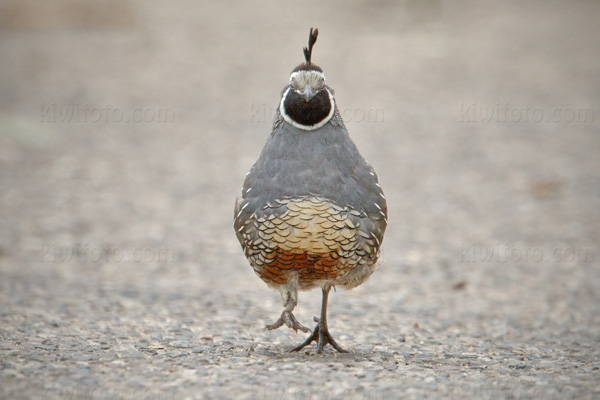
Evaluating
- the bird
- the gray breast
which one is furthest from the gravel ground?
the gray breast

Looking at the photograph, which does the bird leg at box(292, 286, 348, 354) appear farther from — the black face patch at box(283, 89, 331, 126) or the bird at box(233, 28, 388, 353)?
the black face patch at box(283, 89, 331, 126)

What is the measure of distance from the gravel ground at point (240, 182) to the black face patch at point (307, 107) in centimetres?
154

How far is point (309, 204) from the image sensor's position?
171 inches

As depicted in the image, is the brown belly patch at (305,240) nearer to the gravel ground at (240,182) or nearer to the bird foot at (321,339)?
the bird foot at (321,339)

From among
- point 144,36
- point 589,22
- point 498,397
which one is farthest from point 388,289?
point 589,22

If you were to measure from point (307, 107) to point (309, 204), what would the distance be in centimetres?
68

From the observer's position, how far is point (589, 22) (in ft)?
57.7

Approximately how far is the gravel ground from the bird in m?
0.57

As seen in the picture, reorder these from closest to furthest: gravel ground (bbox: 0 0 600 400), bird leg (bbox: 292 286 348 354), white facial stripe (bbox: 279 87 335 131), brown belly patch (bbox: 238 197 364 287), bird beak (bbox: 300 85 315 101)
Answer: brown belly patch (bbox: 238 197 364 287), gravel ground (bbox: 0 0 600 400), bird beak (bbox: 300 85 315 101), white facial stripe (bbox: 279 87 335 131), bird leg (bbox: 292 286 348 354)

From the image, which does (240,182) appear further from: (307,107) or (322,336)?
(307,107)

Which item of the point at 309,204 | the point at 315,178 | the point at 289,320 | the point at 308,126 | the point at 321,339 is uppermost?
Answer: the point at 308,126

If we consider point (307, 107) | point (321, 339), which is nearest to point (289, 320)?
point (321, 339)

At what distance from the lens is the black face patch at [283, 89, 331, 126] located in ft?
15.2

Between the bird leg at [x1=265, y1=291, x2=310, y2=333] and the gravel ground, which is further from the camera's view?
the bird leg at [x1=265, y1=291, x2=310, y2=333]
